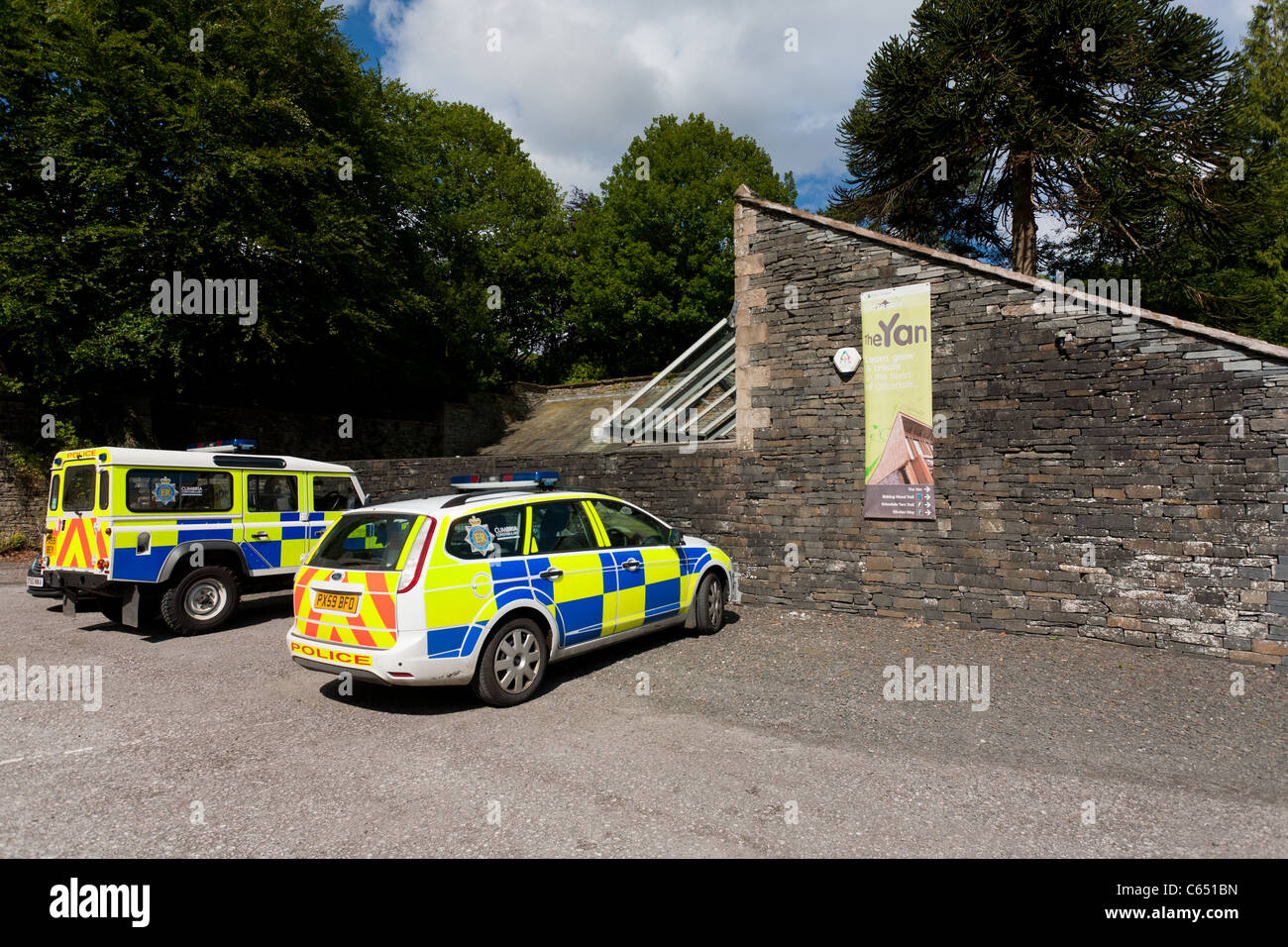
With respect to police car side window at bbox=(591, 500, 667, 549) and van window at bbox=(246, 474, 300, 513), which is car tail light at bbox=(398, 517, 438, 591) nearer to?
police car side window at bbox=(591, 500, 667, 549)

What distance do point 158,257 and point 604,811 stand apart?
1767 centimetres

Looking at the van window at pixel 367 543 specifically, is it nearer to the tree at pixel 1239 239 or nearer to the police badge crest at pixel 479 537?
the police badge crest at pixel 479 537

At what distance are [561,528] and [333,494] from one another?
5.49 meters

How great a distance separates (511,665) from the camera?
554 cm

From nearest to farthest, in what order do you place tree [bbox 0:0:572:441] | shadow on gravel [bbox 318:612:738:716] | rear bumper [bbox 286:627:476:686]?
rear bumper [bbox 286:627:476:686], shadow on gravel [bbox 318:612:738:716], tree [bbox 0:0:572:441]

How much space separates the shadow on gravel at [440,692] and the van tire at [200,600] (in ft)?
10.1

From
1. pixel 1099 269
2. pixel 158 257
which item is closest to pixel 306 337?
pixel 158 257

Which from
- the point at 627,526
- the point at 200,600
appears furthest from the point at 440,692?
the point at 200,600

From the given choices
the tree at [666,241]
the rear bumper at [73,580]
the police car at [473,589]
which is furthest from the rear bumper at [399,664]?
the tree at [666,241]

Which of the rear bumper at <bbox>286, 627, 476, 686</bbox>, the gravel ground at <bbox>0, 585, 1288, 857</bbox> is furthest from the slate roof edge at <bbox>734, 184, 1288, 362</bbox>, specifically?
the rear bumper at <bbox>286, 627, 476, 686</bbox>

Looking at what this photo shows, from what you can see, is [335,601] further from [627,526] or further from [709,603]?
[709,603]

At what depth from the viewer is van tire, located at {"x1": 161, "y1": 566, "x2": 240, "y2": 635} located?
26.9ft

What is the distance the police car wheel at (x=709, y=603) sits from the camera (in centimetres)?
775

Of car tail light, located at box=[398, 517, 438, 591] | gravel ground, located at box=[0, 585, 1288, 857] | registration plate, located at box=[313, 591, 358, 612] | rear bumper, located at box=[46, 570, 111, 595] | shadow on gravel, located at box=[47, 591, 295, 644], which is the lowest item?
gravel ground, located at box=[0, 585, 1288, 857]
